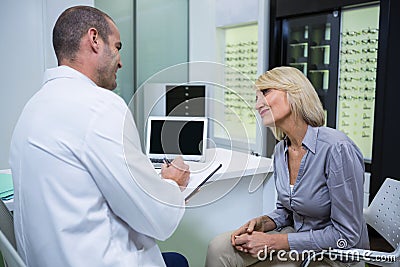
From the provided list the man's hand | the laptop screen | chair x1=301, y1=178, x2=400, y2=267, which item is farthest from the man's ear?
chair x1=301, y1=178, x2=400, y2=267

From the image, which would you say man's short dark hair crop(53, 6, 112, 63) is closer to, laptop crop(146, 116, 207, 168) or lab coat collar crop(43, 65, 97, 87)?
lab coat collar crop(43, 65, 97, 87)

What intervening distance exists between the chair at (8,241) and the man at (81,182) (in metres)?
0.05

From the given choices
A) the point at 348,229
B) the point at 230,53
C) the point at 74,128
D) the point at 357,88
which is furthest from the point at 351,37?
the point at 74,128

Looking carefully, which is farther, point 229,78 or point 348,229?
point 348,229

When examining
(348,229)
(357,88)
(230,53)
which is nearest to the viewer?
(348,229)

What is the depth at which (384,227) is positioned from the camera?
1.39m

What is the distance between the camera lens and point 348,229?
120 cm

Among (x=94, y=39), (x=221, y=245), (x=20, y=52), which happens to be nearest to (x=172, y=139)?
(x=221, y=245)

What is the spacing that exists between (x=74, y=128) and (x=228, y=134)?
0.47 m

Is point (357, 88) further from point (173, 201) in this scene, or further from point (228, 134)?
point (173, 201)

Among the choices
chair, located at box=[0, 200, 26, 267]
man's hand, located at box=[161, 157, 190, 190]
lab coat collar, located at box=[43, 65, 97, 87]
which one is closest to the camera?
chair, located at box=[0, 200, 26, 267]

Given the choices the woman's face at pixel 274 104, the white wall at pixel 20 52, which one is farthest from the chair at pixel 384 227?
the white wall at pixel 20 52

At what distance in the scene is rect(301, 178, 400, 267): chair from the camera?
1.16 meters

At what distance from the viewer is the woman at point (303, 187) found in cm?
120
